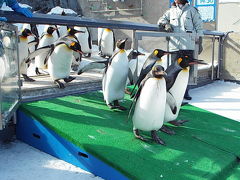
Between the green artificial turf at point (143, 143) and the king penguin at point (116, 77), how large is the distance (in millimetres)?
143

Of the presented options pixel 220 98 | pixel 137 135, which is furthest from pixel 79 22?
pixel 220 98

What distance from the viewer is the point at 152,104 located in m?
2.22

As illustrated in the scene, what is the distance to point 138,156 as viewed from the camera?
6.53ft

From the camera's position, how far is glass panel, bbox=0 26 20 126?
6.65 ft

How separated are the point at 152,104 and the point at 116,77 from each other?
29.9 inches

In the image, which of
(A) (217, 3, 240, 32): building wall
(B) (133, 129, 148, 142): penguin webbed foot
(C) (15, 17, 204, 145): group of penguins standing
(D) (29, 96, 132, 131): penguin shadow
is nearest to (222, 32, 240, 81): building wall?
(A) (217, 3, 240, 32): building wall

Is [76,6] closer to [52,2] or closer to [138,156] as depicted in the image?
[52,2]

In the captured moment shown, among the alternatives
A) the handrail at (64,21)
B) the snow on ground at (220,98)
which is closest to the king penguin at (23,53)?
the handrail at (64,21)

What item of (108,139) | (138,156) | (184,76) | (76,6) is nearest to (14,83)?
(108,139)

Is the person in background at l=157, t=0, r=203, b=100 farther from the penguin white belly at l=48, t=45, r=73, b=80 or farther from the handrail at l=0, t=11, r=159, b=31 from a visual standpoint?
the penguin white belly at l=48, t=45, r=73, b=80

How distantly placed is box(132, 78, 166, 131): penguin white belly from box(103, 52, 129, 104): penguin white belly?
25.7 inches

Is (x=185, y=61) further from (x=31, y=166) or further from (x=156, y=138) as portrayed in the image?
(x=31, y=166)

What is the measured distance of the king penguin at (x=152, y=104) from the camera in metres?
2.22

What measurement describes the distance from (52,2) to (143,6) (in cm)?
595
